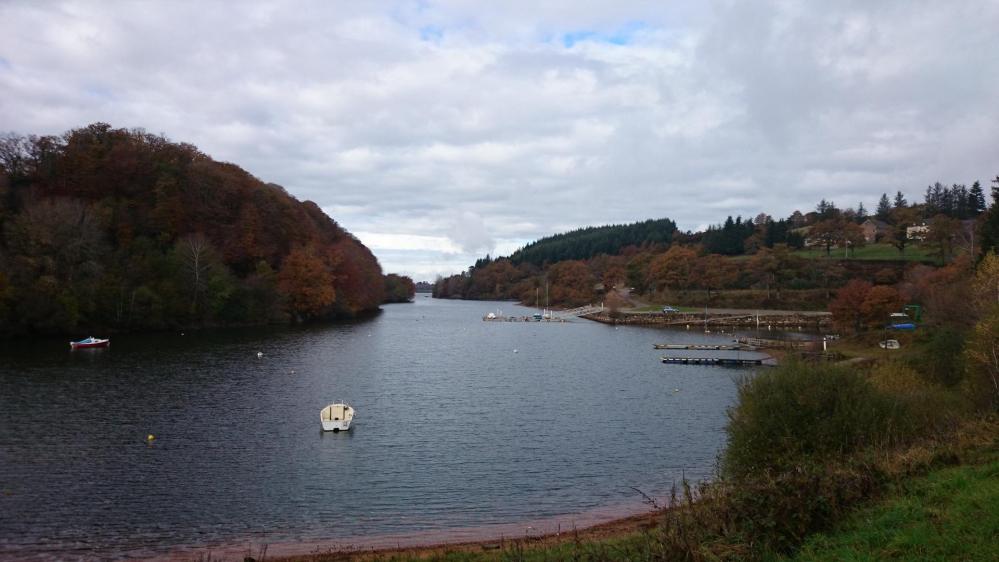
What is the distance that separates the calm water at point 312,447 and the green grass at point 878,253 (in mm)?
90490

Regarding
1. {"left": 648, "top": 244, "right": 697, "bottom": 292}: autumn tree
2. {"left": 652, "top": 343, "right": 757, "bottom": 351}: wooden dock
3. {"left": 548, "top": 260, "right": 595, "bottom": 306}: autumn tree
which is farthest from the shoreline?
{"left": 548, "top": 260, "right": 595, "bottom": 306}: autumn tree

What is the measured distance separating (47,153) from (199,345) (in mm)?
43996

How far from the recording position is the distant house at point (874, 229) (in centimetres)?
15551

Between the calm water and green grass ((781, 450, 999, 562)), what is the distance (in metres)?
12.1

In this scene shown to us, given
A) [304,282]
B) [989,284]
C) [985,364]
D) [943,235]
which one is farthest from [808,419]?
[943,235]

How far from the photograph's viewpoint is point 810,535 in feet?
33.9

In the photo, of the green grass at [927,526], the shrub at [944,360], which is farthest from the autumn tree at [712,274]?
the green grass at [927,526]

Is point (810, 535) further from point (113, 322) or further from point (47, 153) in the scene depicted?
point (47, 153)

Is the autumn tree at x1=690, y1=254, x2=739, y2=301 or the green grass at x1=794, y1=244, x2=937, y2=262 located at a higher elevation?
the green grass at x1=794, y1=244, x2=937, y2=262

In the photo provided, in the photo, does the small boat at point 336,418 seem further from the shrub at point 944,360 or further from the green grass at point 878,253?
the green grass at point 878,253

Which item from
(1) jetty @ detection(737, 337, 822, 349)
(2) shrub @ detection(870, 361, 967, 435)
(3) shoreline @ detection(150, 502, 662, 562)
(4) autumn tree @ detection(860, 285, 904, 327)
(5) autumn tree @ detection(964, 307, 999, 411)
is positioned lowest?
(3) shoreline @ detection(150, 502, 662, 562)

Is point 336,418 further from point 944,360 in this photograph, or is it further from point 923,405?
point 944,360

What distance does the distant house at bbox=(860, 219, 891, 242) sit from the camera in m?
156

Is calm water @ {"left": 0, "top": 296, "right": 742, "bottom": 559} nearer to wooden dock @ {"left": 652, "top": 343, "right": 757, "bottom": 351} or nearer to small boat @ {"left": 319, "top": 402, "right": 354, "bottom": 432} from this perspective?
small boat @ {"left": 319, "top": 402, "right": 354, "bottom": 432}
